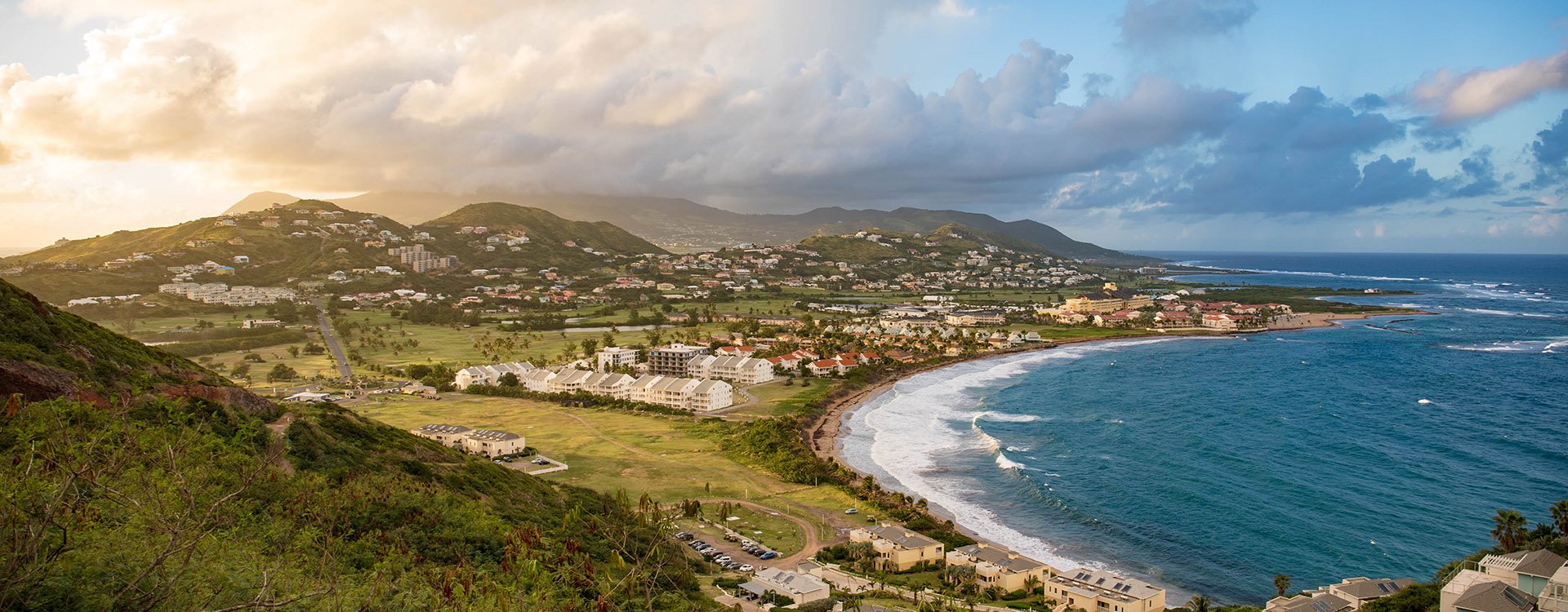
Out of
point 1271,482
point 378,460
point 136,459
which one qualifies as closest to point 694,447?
point 378,460

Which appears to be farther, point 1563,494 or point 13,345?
point 1563,494

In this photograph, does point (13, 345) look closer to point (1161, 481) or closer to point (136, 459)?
point (136, 459)

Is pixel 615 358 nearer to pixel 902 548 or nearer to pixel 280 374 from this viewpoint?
pixel 280 374

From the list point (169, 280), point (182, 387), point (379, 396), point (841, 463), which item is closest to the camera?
point (182, 387)

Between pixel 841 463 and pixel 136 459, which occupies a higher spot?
pixel 136 459

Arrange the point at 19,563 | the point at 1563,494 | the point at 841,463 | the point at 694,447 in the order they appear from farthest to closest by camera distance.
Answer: the point at 694,447
the point at 841,463
the point at 1563,494
the point at 19,563

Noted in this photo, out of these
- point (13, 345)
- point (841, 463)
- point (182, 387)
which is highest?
point (13, 345)

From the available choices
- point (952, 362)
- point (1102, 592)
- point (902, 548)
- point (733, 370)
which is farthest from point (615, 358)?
point (1102, 592)
